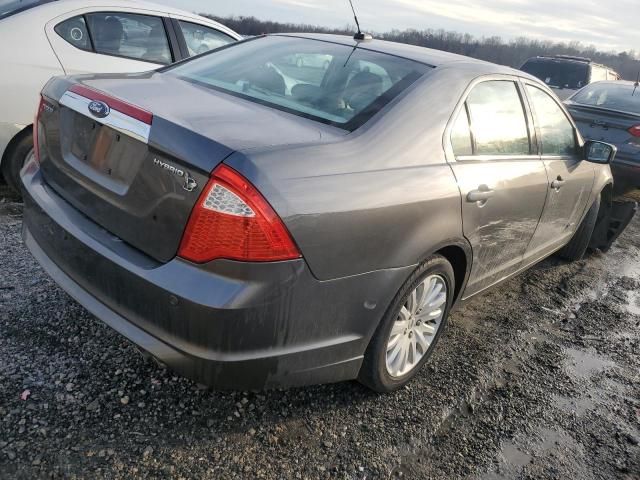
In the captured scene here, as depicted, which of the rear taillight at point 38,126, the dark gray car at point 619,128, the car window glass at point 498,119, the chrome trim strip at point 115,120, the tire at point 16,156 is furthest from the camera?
the dark gray car at point 619,128

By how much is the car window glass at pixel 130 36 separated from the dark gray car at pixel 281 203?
1880mm

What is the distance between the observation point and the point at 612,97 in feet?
25.0

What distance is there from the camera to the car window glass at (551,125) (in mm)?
3523

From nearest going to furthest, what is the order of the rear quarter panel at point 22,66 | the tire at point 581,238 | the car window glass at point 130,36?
the rear quarter panel at point 22,66 < the car window glass at point 130,36 < the tire at point 581,238

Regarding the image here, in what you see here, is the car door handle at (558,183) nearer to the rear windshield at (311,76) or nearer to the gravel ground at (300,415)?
the gravel ground at (300,415)

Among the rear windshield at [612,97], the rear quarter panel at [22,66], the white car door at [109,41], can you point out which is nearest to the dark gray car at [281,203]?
the rear quarter panel at [22,66]

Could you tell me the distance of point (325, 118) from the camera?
2371 mm

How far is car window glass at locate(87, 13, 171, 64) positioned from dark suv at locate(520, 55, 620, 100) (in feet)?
29.0

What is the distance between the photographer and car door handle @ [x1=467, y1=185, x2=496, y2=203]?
265cm

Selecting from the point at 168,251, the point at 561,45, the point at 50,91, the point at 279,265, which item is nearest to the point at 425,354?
the point at 279,265

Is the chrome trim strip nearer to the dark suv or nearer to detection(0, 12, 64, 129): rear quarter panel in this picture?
detection(0, 12, 64, 129): rear quarter panel

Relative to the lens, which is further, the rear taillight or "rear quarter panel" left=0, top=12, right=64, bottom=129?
"rear quarter panel" left=0, top=12, right=64, bottom=129

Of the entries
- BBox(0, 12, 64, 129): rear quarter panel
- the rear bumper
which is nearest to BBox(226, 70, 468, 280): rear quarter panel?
the rear bumper

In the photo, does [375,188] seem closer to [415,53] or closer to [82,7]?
[415,53]
